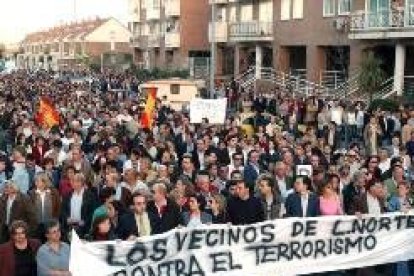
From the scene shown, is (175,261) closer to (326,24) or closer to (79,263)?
(79,263)

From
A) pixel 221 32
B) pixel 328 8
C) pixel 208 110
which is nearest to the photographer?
pixel 208 110

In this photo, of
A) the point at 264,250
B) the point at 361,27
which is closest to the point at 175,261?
the point at 264,250

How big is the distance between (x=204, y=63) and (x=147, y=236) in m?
54.2

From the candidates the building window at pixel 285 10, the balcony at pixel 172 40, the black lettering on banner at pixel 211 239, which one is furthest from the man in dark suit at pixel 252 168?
the balcony at pixel 172 40

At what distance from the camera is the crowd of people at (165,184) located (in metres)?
9.51

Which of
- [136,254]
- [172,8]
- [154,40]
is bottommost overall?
[136,254]

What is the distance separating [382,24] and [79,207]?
25.6 metres

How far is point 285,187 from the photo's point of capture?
40.8ft

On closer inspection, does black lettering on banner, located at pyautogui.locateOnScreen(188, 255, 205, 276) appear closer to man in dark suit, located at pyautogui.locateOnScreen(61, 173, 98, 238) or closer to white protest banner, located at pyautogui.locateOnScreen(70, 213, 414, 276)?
white protest banner, located at pyautogui.locateOnScreen(70, 213, 414, 276)

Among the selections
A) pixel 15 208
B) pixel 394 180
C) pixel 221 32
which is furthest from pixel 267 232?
pixel 221 32

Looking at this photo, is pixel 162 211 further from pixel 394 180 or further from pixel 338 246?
pixel 394 180

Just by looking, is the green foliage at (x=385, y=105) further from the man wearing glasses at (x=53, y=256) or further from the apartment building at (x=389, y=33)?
the man wearing glasses at (x=53, y=256)

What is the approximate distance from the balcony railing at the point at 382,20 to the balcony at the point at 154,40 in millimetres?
38393

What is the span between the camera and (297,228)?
10000 mm
